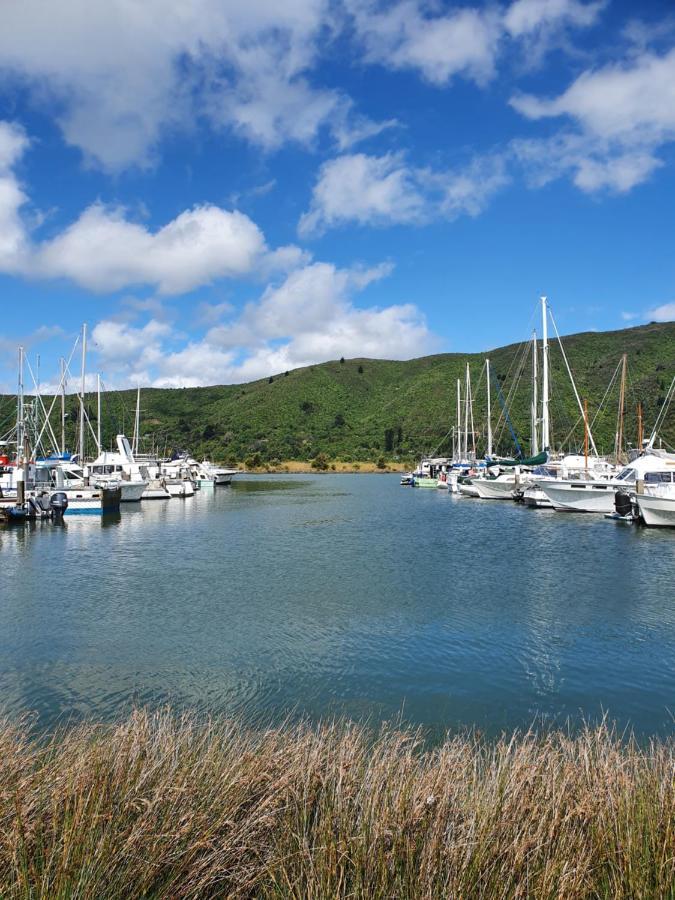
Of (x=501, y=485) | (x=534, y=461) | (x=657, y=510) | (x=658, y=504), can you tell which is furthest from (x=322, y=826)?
(x=501, y=485)

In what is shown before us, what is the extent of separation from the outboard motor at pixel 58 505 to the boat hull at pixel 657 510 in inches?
1282

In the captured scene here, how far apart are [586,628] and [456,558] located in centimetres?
1148

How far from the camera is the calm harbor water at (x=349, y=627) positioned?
11930 mm

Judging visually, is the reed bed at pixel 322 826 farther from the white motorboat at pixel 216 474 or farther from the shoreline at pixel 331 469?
the shoreline at pixel 331 469

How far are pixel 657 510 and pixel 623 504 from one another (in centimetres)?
382

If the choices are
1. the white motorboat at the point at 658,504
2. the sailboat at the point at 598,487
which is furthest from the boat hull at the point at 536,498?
the white motorboat at the point at 658,504

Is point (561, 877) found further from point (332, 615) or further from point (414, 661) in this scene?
point (332, 615)

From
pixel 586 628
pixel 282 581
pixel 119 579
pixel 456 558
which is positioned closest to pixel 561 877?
pixel 586 628

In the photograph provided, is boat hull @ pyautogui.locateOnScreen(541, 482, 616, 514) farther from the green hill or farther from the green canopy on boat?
the green hill

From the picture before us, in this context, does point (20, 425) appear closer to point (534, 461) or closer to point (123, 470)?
point (123, 470)

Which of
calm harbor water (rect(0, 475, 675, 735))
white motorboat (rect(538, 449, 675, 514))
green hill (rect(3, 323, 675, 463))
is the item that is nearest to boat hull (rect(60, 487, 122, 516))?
calm harbor water (rect(0, 475, 675, 735))

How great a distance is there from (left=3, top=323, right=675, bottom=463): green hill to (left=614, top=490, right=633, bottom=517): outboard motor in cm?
5390

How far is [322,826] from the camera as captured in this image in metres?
5.26

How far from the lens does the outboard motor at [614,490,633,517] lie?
39.3 m
